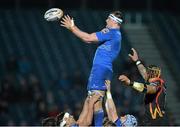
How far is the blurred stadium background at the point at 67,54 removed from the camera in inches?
977

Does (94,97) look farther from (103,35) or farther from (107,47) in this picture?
(103,35)

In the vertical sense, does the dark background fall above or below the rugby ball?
below

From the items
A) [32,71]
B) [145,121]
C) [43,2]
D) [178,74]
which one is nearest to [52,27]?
[43,2]

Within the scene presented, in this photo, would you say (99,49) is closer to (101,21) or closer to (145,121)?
(145,121)

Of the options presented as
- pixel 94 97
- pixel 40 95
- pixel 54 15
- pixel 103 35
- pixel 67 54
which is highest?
pixel 54 15

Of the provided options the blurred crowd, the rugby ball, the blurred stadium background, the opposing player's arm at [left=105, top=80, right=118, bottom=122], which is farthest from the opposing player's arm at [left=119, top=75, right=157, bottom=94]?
the blurred stadium background

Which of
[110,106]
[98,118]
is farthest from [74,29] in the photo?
[98,118]

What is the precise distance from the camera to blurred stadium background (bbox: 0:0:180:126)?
24.8 m

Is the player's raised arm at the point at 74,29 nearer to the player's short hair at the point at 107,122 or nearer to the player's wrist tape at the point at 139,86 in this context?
the player's wrist tape at the point at 139,86

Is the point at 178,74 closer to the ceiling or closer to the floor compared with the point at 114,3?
closer to the floor

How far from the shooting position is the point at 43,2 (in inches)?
1152

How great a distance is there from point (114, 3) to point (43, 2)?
8.86 feet

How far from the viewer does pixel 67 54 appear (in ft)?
91.3

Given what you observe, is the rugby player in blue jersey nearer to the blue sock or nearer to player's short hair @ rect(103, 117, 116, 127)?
the blue sock
